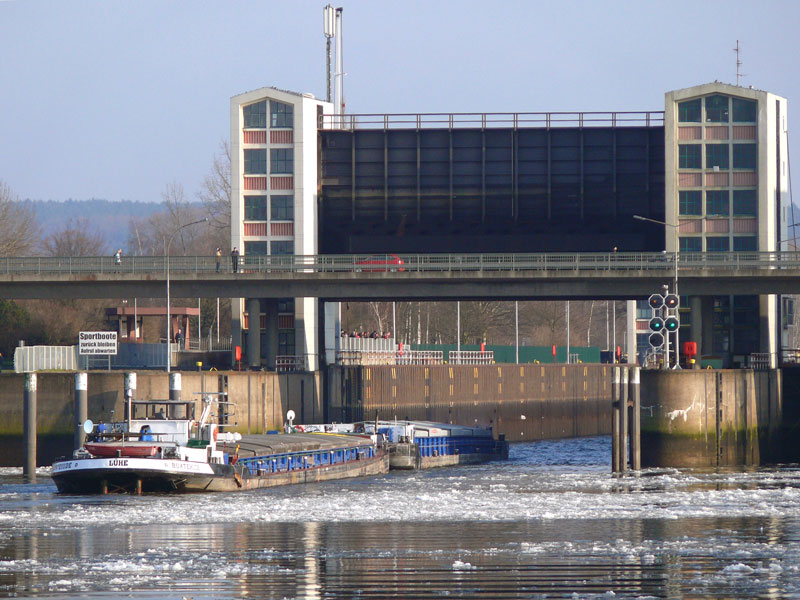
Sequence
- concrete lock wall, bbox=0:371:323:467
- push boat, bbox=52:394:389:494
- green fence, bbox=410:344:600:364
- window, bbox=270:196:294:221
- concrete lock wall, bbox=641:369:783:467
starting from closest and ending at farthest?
push boat, bbox=52:394:389:494
concrete lock wall, bbox=641:369:783:467
concrete lock wall, bbox=0:371:323:467
window, bbox=270:196:294:221
green fence, bbox=410:344:600:364

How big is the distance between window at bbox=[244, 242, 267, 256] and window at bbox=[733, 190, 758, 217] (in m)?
30.9

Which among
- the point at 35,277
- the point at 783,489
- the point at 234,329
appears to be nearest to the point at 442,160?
the point at 234,329

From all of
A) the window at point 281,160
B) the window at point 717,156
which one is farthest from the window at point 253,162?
the window at point 717,156

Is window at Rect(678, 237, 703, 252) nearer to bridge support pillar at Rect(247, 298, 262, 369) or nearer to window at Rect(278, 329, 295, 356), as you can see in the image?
window at Rect(278, 329, 295, 356)

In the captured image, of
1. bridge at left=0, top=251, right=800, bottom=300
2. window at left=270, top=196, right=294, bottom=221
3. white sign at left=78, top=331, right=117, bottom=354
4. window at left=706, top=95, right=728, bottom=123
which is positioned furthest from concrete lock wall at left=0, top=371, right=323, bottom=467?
window at left=706, top=95, right=728, bottom=123

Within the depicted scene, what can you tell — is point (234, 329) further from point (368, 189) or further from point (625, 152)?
point (625, 152)

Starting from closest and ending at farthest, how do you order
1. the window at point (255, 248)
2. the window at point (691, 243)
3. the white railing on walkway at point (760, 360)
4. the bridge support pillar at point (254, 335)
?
1. the white railing on walkway at point (760, 360)
2. the window at point (691, 243)
3. the bridge support pillar at point (254, 335)
4. the window at point (255, 248)

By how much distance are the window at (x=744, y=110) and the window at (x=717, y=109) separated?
559 mm

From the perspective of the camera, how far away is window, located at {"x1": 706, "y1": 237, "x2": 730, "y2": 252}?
8556 cm

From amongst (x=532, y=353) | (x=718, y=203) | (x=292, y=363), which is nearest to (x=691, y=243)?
(x=718, y=203)

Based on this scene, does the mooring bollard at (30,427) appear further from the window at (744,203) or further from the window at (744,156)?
the window at (744,156)

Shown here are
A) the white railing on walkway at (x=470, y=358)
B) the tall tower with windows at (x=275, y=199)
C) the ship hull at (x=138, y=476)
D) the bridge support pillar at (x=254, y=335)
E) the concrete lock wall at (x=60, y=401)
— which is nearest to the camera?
the ship hull at (x=138, y=476)

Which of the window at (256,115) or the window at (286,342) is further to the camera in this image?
the window at (286,342)

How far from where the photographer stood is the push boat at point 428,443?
72.9 meters
